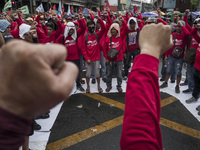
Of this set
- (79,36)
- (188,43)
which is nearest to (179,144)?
(188,43)

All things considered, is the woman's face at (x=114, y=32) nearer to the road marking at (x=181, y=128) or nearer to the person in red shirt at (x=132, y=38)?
the person in red shirt at (x=132, y=38)

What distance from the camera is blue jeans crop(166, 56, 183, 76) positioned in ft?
15.8

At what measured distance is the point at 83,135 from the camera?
3.01 metres

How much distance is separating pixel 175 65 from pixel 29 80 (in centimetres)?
519

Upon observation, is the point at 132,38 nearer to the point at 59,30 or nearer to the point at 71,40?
the point at 71,40

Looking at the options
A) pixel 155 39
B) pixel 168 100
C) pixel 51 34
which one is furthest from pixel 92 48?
pixel 155 39

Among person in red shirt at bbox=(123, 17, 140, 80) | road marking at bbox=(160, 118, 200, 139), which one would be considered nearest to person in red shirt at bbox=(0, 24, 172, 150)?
road marking at bbox=(160, 118, 200, 139)

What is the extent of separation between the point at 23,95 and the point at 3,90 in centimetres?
6

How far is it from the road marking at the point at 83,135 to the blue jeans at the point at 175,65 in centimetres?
258

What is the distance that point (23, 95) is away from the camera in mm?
412

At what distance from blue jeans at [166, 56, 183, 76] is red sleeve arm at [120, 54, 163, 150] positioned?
4.63 metres

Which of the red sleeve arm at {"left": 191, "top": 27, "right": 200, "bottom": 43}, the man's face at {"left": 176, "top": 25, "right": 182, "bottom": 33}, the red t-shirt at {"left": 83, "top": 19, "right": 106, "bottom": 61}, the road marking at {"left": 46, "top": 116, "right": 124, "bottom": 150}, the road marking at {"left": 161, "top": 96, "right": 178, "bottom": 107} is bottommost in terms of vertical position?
the road marking at {"left": 46, "top": 116, "right": 124, "bottom": 150}

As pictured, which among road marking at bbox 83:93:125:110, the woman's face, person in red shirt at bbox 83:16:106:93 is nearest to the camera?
road marking at bbox 83:93:125:110

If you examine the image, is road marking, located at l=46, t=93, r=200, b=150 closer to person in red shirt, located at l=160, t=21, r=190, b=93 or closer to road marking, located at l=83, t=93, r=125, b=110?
road marking, located at l=83, t=93, r=125, b=110
